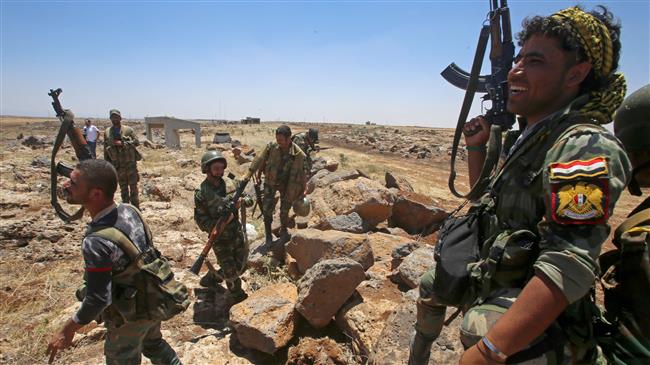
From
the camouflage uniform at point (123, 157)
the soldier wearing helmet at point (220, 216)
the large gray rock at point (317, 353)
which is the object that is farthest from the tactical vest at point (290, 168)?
the camouflage uniform at point (123, 157)

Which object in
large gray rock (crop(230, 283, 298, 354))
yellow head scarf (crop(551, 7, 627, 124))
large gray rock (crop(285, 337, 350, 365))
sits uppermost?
yellow head scarf (crop(551, 7, 627, 124))

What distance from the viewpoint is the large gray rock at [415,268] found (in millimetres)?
3285

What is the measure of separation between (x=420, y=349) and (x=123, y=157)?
7.11 m

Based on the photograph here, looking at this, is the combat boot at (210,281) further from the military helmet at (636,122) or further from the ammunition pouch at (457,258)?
the military helmet at (636,122)

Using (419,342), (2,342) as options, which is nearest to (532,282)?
(419,342)

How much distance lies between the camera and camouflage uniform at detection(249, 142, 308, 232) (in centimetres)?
554

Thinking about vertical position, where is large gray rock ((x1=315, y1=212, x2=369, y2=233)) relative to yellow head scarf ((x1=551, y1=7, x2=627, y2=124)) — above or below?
below

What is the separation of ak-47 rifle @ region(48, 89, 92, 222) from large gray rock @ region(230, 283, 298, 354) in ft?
5.23

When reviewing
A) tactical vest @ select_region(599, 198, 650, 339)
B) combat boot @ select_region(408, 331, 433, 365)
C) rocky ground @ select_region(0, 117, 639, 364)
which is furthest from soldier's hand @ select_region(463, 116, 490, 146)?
rocky ground @ select_region(0, 117, 639, 364)

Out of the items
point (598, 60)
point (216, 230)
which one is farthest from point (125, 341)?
point (598, 60)

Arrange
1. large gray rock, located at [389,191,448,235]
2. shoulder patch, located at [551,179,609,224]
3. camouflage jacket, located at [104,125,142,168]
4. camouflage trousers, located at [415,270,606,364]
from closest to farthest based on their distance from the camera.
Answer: shoulder patch, located at [551,179,609,224] < camouflage trousers, located at [415,270,606,364] < large gray rock, located at [389,191,448,235] < camouflage jacket, located at [104,125,142,168]

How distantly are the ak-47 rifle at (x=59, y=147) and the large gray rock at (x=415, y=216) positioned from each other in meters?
4.92

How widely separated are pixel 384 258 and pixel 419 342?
2710mm

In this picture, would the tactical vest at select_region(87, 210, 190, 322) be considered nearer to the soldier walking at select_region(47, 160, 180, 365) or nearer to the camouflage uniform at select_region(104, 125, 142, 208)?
the soldier walking at select_region(47, 160, 180, 365)
